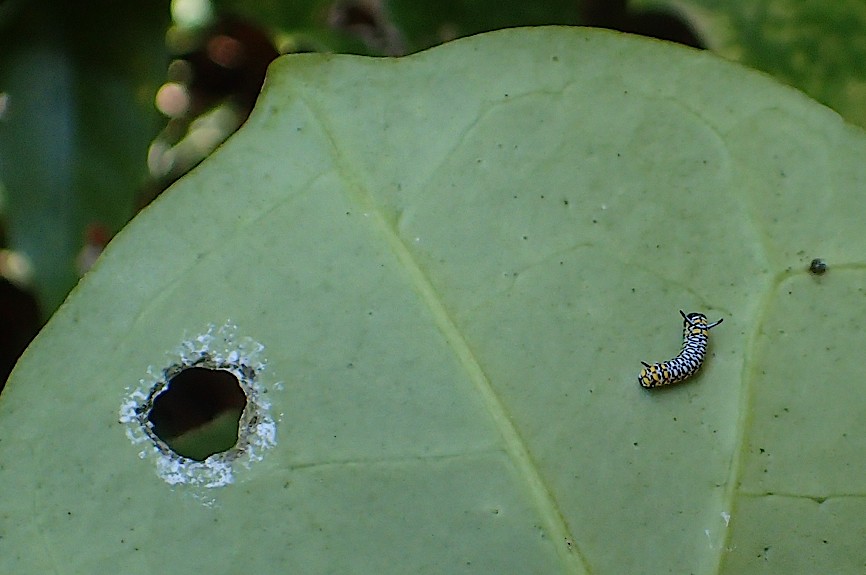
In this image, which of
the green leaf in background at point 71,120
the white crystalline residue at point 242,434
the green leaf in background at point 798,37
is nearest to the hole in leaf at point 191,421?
the white crystalline residue at point 242,434

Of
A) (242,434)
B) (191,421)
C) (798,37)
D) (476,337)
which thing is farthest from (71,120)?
(798,37)

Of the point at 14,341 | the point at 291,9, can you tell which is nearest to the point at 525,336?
the point at 291,9

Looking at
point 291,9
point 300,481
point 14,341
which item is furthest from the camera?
point 14,341

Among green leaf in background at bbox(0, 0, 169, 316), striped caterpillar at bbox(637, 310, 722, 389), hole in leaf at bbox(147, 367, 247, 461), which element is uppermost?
green leaf in background at bbox(0, 0, 169, 316)

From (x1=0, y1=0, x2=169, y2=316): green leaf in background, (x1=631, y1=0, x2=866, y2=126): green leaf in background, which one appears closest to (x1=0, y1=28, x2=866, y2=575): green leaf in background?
(x1=631, y1=0, x2=866, y2=126): green leaf in background

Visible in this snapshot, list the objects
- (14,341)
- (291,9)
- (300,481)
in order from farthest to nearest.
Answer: (14,341)
(291,9)
(300,481)

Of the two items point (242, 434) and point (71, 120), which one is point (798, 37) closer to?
point (242, 434)

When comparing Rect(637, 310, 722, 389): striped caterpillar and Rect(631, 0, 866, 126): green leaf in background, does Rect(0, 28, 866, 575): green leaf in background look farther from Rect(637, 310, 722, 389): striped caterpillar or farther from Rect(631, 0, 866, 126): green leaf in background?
Rect(631, 0, 866, 126): green leaf in background

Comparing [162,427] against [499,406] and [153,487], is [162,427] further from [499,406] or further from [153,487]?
[499,406]
